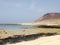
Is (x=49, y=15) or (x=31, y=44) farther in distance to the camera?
(x=49, y=15)

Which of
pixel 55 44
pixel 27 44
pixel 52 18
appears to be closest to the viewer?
pixel 55 44

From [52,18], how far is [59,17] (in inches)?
131

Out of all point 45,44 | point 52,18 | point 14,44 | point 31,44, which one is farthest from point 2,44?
point 52,18

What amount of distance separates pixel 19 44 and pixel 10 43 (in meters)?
1.09

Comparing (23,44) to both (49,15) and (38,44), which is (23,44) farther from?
(49,15)

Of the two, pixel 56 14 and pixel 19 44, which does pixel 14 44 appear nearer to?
pixel 19 44

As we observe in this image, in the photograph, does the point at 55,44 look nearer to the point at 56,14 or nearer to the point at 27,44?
the point at 27,44

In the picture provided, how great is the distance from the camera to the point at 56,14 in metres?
105

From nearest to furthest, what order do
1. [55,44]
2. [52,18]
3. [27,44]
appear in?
[55,44], [27,44], [52,18]

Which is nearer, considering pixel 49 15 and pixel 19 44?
pixel 19 44

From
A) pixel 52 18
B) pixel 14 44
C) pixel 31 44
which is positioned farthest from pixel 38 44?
pixel 52 18

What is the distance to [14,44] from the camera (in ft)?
52.0

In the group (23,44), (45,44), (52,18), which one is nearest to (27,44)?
(23,44)

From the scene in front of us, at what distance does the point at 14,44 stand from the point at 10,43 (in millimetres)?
723
